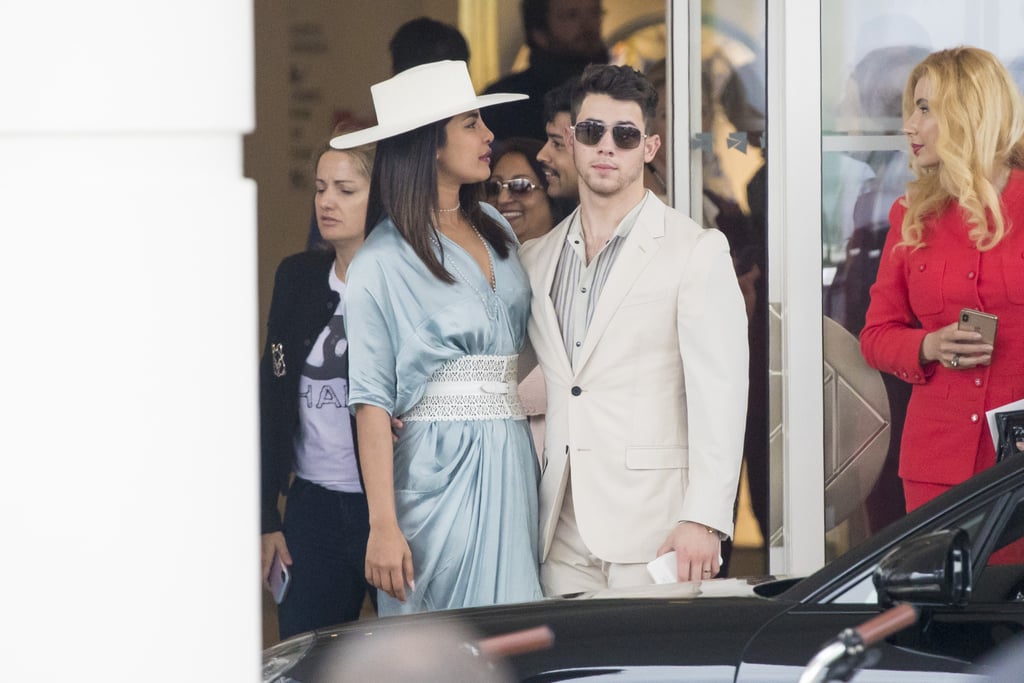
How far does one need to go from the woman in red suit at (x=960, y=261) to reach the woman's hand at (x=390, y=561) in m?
1.45

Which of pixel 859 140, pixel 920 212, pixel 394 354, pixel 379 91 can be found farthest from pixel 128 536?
pixel 859 140

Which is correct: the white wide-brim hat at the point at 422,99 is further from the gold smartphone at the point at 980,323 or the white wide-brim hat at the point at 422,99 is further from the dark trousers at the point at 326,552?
the gold smartphone at the point at 980,323

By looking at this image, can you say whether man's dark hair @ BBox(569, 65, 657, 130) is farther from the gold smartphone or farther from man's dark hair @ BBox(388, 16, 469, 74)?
man's dark hair @ BBox(388, 16, 469, 74)

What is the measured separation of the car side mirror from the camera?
233cm

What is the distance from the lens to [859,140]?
5.25 m

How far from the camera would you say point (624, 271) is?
3811 mm

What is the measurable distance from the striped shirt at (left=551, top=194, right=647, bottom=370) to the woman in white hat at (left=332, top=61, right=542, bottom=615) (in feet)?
0.36

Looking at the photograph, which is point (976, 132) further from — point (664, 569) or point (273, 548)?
point (273, 548)

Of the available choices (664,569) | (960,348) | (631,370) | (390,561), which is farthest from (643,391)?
(960,348)

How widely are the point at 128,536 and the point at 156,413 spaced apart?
3.7 inches

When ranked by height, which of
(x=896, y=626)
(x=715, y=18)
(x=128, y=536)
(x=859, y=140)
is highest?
(x=715, y=18)

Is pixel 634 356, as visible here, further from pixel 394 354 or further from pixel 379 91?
pixel 379 91

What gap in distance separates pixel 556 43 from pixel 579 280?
2.13 m

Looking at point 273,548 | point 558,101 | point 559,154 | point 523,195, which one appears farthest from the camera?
point 523,195
